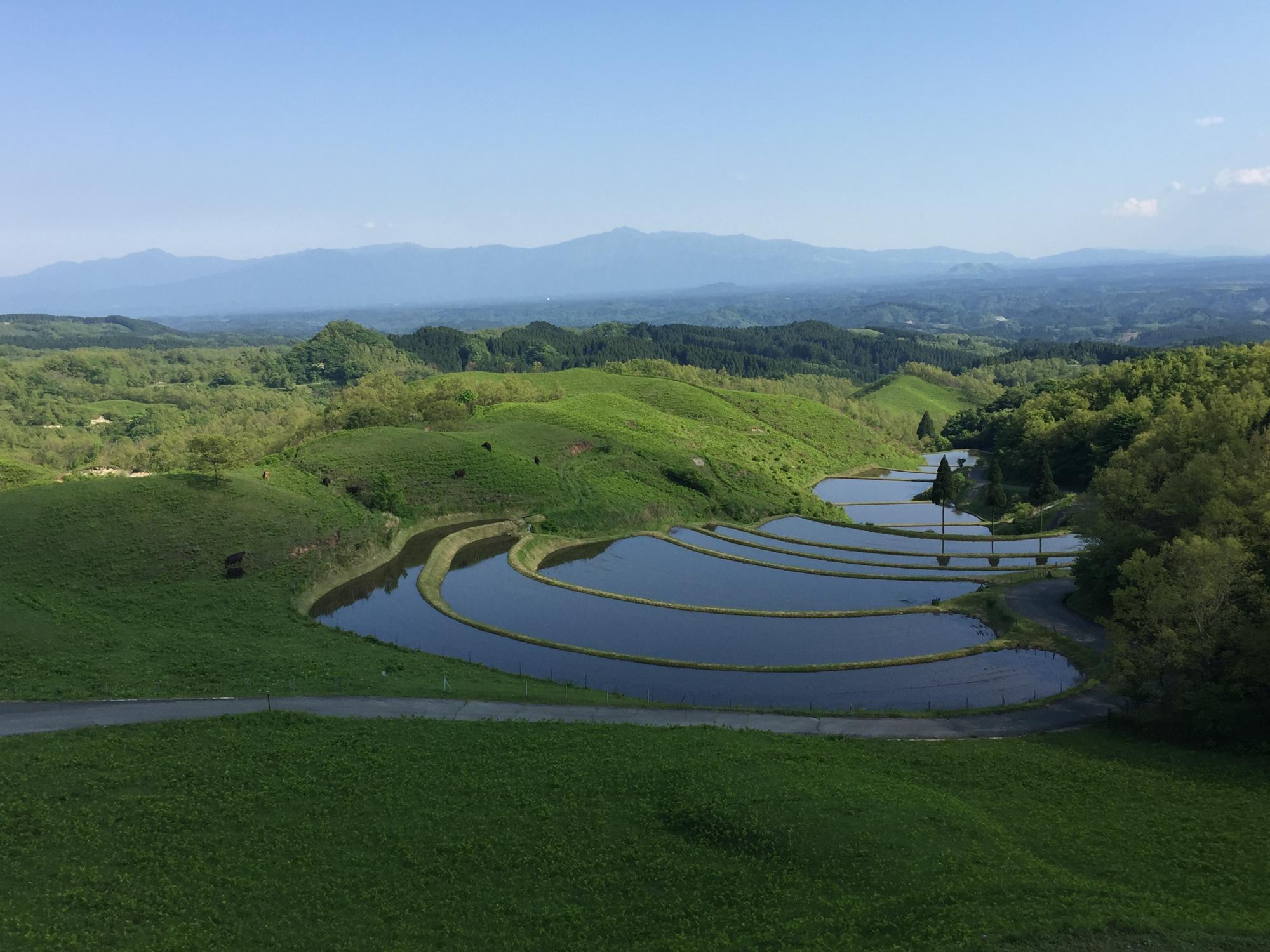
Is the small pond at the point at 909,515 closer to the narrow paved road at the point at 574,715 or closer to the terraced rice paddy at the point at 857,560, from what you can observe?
the terraced rice paddy at the point at 857,560

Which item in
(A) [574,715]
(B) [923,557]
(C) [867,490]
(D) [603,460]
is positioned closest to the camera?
(A) [574,715]

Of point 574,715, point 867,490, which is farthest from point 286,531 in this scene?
point 867,490

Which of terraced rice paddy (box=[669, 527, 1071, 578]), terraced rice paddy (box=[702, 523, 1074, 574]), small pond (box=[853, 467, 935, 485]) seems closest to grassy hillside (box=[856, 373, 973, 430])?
small pond (box=[853, 467, 935, 485])

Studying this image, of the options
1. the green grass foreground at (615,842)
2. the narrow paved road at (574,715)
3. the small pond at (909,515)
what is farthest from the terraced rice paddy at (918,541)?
the green grass foreground at (615,842)

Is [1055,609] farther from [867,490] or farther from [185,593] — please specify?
[867,490]

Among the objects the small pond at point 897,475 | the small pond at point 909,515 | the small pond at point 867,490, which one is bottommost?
the small pond at point 909,515

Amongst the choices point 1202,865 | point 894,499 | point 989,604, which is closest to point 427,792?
point 1202,865

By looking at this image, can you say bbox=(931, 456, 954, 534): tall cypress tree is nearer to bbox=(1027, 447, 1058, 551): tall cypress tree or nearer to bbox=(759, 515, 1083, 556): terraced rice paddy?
bbox=(759, 515, 1083, 556): terraced rice paddy
